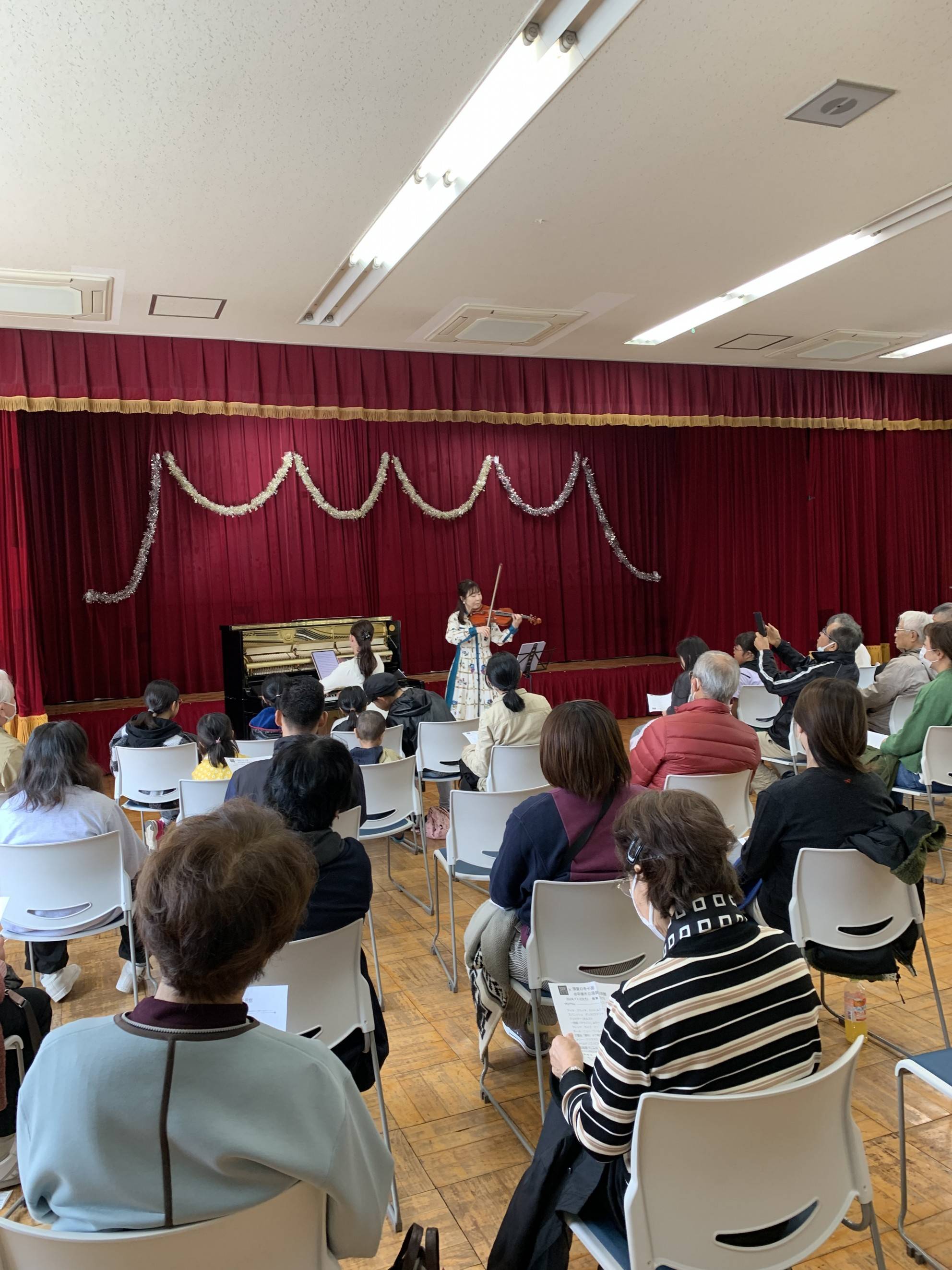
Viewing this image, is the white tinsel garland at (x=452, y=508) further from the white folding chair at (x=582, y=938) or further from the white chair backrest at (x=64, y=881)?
the white folding chair at (x=582, y=938)

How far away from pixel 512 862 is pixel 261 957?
1250 millimetres

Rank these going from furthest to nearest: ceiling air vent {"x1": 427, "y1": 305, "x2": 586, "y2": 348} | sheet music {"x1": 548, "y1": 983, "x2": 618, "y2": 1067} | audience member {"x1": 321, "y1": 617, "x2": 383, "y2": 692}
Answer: ceiling air vent {"x1": 427, "y1": 305, "x2": 586, "y2": 348}, audience member {"x1": 321, "y1": 617, "x2": 383, "y2": 692}, sheet music {"x1": 548, "y1": 983, "x2": 618, "y2": 1067}

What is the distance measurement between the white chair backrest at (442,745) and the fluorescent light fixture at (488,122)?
8.55 ft

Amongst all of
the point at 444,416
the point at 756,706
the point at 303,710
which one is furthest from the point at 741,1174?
the point at 444,416

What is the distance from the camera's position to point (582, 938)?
2369mm

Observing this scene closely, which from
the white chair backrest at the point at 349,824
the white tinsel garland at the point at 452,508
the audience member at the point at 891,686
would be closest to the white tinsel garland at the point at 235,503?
the white tinsel garland at the point at 452,508

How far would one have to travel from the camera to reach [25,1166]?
1141 mm

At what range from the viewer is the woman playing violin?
23.0ft

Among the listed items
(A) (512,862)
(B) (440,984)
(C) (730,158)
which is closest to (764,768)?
(B) (440,984)

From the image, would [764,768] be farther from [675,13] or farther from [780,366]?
[780,366]

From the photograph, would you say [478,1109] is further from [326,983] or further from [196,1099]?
[196,1099]

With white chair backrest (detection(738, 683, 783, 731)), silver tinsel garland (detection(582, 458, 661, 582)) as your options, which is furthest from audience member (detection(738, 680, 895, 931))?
silver tinsel garland (detection(582, 458, 661, 582))

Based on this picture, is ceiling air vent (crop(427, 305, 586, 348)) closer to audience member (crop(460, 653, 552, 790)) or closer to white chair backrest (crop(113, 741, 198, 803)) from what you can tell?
audience member (crop(460, 653, 552, 790))

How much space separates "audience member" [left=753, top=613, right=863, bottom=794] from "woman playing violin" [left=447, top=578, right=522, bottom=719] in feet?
7.23
